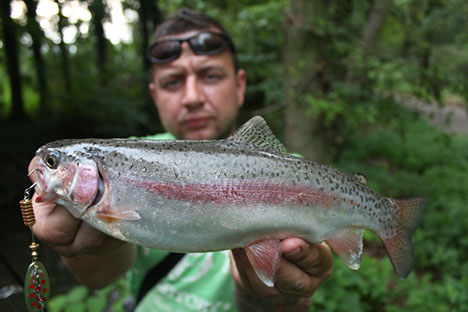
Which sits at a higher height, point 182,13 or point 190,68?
point 182,13

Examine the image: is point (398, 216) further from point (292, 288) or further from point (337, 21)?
point (337, 21)

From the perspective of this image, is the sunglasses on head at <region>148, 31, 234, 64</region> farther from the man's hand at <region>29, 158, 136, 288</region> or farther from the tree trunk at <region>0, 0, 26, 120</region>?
the tree trunk at <region>0, 0, 26, 120</region>

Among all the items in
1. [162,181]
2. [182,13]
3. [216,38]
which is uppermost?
[182,13]

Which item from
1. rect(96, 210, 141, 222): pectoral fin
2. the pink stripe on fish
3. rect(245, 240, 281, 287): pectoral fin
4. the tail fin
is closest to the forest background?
rect(96, 210, 141, 222): pectoral fin

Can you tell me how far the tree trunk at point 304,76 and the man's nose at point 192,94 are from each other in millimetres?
2897

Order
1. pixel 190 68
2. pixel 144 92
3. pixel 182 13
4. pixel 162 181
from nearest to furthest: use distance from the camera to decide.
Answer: pixel 162 181, pixel 190 68, pixel 182 13, pixel 144 92

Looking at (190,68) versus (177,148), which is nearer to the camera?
(177,148)

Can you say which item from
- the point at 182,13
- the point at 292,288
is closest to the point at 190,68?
the point at 182,13

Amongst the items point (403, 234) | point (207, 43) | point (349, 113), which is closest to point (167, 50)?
point (207, 43)

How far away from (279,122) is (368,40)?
2145 mm

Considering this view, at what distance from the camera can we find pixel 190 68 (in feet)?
8.27

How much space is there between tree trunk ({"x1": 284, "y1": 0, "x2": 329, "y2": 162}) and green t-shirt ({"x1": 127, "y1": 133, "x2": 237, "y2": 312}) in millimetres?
3142

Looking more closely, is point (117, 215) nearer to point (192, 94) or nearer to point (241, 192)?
point (241, 192)

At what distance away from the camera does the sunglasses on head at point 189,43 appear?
255cm
